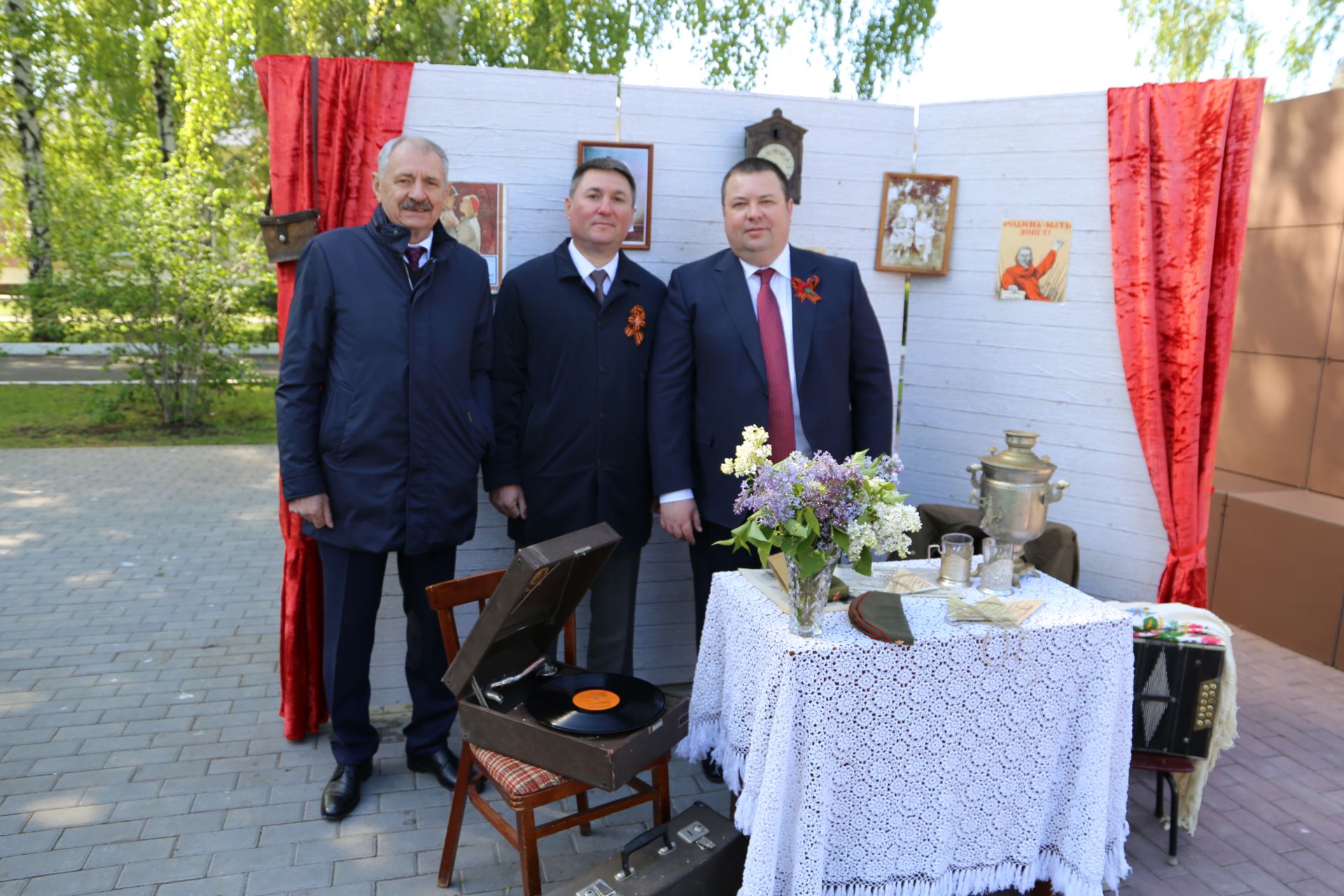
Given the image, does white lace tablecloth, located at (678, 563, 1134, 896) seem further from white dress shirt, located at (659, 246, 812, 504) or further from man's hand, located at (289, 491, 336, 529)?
man's hand, located at (289, 491, 336, 529)

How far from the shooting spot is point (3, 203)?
1622cm

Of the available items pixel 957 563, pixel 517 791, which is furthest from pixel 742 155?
pixel 517 791

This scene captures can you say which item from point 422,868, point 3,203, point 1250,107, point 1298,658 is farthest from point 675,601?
point 3,203

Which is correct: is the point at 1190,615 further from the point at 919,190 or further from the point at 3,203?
the point at 3,203

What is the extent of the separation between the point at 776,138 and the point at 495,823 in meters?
2.76

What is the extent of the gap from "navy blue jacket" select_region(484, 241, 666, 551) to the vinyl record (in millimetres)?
792

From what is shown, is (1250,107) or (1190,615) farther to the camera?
(1250,107)

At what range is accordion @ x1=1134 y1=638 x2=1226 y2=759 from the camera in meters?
2.89

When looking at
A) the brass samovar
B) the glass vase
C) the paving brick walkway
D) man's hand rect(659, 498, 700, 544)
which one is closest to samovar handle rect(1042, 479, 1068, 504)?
the brass samovar

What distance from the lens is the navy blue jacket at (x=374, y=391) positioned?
2.83 m

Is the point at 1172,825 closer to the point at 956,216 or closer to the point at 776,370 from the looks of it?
the point at 776,370

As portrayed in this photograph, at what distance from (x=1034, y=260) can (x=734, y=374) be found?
1626mm

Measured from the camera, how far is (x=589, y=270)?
127 inches

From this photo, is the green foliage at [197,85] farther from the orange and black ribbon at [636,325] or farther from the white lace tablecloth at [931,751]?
the white lace tablecloth at [931,751]
